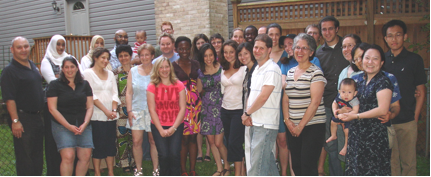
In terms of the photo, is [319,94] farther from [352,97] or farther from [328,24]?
[328,24]

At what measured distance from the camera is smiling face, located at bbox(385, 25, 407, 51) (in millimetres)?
3604

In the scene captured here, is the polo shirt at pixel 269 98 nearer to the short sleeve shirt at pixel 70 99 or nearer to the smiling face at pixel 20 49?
the short sleeve shirt at pixel 70 99

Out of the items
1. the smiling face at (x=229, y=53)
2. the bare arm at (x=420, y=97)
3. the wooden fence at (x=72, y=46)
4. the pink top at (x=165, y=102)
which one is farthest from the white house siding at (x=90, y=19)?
the bare arm at (x=420, y=97)

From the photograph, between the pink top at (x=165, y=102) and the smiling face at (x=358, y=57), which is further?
the pink top at (x=165, y=102)

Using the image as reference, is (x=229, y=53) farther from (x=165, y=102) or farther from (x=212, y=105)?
(x=165, y=102)

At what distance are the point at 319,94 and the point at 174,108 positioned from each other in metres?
1.67

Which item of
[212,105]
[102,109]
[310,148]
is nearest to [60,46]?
[102,109]

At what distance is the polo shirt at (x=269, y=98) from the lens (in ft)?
11.3

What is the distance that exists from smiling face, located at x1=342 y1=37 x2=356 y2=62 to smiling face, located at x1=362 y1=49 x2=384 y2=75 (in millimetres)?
642

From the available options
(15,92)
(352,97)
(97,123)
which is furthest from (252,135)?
(15,92)

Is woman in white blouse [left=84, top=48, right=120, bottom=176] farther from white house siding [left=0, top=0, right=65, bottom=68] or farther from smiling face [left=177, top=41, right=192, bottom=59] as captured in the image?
white house siding [left=0, top=0, right=65, bottom=68]

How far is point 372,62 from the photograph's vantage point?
10.3ft

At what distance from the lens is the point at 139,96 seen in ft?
14.4

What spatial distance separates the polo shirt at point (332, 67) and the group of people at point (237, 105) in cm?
1
